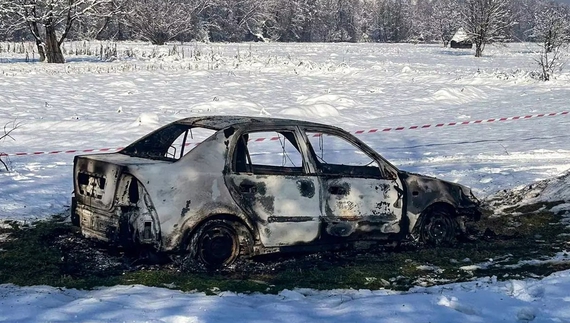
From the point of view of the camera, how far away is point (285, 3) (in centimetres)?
10819

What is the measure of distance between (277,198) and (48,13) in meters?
26.2

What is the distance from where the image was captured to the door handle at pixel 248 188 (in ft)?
20.8

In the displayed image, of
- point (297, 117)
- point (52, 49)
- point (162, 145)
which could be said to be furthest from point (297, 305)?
point (52, 49)

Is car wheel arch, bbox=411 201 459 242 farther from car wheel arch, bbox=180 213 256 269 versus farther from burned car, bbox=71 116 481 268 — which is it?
car wheel arch, bbox=180 213 256 269

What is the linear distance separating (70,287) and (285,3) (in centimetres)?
10636

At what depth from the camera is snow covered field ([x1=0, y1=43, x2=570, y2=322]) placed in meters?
4.87

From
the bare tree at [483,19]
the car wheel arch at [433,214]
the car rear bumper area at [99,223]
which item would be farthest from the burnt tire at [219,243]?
the bare tree at [483,19]

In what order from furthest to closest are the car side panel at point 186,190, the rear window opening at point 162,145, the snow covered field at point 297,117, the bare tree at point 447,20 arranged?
1. the bare tree at point 447,20
2. the rear window opening at point 162,145
3. the car side panel at point 186,190
4. the snow covered field at point 297,117

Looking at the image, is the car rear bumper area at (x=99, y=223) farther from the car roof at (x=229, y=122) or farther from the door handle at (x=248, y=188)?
the car roof at (x=229, y=122)

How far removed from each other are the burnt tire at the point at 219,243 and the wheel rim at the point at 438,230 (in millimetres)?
2285

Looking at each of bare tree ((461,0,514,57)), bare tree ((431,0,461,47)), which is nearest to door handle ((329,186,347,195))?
bare tree ((461,0,514,57))

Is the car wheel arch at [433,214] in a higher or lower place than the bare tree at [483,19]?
lower

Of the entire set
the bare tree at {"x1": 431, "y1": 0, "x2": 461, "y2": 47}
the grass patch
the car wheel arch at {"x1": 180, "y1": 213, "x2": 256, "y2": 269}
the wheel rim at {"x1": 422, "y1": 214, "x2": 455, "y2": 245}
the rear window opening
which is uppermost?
the bare tree at {"x1": 431, "y1": 0, "x2": 461, "y2": 47}

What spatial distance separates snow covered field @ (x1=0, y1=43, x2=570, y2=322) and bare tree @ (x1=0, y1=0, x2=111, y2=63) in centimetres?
140
